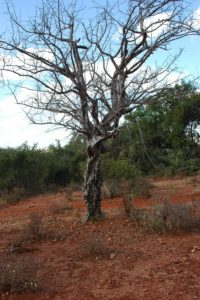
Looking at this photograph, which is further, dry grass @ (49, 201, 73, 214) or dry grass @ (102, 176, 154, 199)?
dry grass @ (102, 176, 154, 199)

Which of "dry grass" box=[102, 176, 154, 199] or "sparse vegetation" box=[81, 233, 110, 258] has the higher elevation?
"dry grass" box=[102, 176, 154, 199]

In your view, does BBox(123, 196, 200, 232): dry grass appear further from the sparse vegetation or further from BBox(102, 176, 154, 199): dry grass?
BBox(102, 176, 154, 199): dry grass

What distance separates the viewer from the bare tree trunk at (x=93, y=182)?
9258 millimetres

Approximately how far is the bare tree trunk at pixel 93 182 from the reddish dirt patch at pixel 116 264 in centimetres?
43

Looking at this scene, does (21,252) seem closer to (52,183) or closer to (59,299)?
(59,299)

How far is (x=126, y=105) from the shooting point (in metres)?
8.92

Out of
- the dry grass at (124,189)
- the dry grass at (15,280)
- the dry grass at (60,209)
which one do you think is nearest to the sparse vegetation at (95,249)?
the dry grass at (15,280)

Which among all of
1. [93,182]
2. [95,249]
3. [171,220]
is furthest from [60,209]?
[95,249]

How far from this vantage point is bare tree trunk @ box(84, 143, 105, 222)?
9.26 m

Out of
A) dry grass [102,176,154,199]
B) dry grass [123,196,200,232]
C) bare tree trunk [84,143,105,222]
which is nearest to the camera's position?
dry grass [123,196,200,232]

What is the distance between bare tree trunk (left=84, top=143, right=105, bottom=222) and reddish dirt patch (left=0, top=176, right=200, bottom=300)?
0.43 metres

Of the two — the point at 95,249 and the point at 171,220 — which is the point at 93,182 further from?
the point at 95,249

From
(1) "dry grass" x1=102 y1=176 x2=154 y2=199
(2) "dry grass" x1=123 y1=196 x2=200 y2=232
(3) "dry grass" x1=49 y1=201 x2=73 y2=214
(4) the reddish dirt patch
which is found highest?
(1) "dry grass" x1=102 y1=176 x2=154 y2=199

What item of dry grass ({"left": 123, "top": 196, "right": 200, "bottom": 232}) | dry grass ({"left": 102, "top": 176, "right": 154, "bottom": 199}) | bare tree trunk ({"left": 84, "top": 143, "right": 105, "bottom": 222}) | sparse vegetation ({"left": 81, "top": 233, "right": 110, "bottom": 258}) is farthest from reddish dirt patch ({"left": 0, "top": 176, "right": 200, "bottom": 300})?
dry grass ({"left": 102, "top": 176, "right": 154, "bottom": 199})
